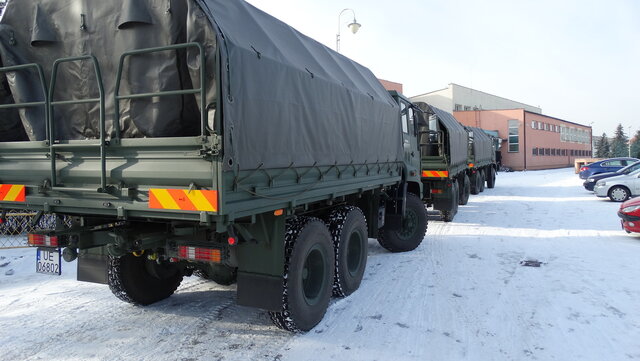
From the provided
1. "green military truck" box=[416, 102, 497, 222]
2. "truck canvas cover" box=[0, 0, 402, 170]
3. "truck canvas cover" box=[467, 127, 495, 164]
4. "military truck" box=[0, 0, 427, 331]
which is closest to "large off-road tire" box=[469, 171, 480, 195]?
"truck canvas cover" box=[467, 127, 495, 164]

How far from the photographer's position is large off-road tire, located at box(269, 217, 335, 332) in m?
4.01

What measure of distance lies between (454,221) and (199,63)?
9842mm

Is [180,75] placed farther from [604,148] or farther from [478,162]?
[604,148]

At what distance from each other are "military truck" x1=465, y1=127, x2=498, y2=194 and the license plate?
14.2 metres

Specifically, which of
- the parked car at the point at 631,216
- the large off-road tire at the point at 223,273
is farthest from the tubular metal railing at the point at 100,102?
the parked car at the point at 631,216

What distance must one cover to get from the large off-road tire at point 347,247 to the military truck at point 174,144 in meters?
0.32

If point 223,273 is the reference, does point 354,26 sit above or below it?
above

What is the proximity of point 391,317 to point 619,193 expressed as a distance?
14.2 meters

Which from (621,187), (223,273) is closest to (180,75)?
(223,273)

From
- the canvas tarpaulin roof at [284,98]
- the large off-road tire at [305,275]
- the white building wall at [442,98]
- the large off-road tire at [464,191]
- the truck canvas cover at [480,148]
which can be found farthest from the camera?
the white building wall at [442,98]

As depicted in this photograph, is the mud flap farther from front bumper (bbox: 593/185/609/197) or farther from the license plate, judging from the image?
front bumper (bbox: 593/185/609/197)

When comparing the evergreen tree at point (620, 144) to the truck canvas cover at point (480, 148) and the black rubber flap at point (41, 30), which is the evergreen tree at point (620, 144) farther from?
the black rubber flap at point (41, 30)

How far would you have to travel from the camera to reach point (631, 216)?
8.61m

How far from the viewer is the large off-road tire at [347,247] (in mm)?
5188
